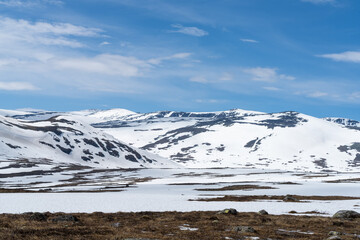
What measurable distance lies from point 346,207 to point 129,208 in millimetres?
27755

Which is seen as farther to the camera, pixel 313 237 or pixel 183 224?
pixel 183 224

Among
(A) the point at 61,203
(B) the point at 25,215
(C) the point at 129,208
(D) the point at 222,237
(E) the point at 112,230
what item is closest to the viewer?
(D) the point at 222,237

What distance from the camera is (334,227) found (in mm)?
31891

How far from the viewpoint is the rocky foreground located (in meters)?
25.9

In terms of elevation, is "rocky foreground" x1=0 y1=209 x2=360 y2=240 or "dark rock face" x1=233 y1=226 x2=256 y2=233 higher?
"dark rock face" x1=233 y1=226 x2=256 y2=233

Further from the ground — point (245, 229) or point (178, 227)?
point (245, 229)

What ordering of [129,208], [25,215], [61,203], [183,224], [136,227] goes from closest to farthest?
[136,227] < [183,224] < [25,215] < [129,208] < [61,203]

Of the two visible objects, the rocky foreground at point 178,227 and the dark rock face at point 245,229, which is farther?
the dark rock face at point 245,229

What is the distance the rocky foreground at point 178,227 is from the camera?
85.0ft

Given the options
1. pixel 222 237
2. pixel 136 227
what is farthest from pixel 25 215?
pixel 222 237

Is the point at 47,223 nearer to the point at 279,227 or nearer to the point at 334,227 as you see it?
the point at 279,227

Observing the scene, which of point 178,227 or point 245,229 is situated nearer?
point 245,229

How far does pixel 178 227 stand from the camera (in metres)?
30.6

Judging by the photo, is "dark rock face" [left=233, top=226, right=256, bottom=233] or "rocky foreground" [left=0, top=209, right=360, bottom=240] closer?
"rocky foreground" [left=0, top=209, right=360, bottom=240]
